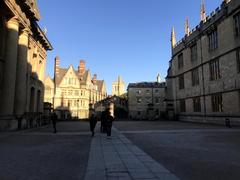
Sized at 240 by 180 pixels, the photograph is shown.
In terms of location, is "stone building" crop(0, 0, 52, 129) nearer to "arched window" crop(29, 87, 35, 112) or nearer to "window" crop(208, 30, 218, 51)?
"arched window" crop(29, 87, 35, 112)

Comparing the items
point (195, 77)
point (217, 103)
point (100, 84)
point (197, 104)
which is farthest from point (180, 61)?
point (100, 84)

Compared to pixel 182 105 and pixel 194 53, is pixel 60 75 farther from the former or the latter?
pixel 194 53

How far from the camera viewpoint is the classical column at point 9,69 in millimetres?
18078

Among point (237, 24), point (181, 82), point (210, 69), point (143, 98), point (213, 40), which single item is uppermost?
point (237, 24)

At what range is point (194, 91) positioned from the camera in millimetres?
33938

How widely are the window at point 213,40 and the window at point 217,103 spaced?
6.87m

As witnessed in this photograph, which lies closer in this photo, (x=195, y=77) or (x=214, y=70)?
(x=214, y=70)

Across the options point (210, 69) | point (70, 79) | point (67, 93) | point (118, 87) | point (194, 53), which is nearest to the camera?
point (210, 69)

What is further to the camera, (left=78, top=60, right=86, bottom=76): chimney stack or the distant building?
the distant building

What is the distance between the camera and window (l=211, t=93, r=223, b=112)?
26.8 meters

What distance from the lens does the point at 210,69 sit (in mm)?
29188

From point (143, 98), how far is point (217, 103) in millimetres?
37876

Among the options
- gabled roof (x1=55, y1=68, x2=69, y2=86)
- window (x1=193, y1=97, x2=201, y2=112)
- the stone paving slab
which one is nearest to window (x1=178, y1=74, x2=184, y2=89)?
window (x1=193, y1=97, x2=201, y2=112)

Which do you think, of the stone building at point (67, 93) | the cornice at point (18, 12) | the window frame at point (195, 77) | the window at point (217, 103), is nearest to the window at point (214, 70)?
the window at point (217, 103)
